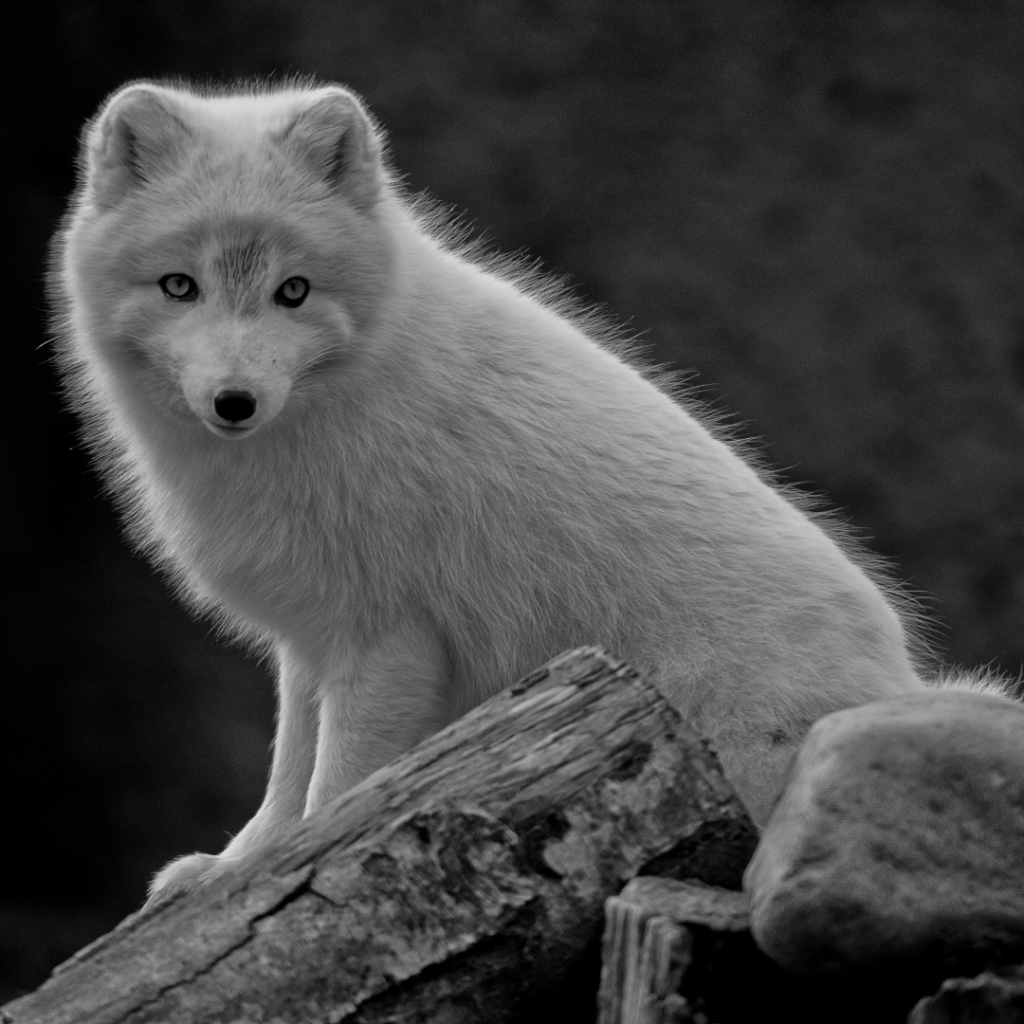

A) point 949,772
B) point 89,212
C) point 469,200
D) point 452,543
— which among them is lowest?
point 469,200

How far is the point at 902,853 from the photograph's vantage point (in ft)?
6.12

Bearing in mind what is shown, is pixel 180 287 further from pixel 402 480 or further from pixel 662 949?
pixel 662 949

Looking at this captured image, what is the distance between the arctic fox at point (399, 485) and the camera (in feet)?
9.14

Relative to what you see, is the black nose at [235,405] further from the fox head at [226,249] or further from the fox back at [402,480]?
the fox back at [402,480]

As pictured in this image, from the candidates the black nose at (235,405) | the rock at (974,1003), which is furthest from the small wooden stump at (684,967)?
the black nose at (235,405)

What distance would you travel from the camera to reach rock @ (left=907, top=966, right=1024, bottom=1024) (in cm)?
170

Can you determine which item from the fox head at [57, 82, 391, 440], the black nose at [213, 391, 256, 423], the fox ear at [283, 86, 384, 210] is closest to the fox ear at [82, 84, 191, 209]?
the fox head at [57, 82, 391, 440]

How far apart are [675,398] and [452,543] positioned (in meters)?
1.00

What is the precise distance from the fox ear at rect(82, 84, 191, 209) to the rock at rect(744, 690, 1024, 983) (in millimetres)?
1664

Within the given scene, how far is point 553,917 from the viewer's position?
2117mm

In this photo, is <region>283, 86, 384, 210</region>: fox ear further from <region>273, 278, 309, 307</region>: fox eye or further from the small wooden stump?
the small wooden stump

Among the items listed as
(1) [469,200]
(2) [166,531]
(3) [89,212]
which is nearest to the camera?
(3) [89,212]

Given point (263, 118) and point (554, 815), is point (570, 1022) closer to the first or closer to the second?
point (554, 815)

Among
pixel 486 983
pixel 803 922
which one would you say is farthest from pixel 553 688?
pixel 803 922
